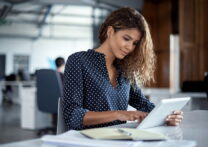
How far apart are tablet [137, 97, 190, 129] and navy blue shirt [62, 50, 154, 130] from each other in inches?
13.4

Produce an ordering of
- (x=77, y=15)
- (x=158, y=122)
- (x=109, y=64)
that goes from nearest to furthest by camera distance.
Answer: (x=158, y=122)
(x=109, y=64)
(x=77, y=15)

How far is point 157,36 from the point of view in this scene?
23.5 feet

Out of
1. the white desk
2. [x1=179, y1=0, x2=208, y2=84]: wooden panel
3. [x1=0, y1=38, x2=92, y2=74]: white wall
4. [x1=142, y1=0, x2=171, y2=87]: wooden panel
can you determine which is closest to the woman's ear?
[x1=179, y1=0, x2=208, y2=84]: wooden panel

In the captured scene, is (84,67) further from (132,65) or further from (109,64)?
(132,65)

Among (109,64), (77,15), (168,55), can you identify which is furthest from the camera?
(77,15)

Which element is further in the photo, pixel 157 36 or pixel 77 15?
pixel 77 15

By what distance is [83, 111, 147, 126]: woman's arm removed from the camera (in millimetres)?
1541

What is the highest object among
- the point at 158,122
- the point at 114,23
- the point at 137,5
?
the point at 137,5

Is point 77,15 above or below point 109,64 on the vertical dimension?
above

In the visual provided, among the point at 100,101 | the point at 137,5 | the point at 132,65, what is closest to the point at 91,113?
the point at 100,101

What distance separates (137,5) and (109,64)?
20.3ft

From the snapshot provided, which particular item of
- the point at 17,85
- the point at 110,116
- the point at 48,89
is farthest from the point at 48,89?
the point at 17,85

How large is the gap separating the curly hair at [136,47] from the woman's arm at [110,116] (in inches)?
16.9

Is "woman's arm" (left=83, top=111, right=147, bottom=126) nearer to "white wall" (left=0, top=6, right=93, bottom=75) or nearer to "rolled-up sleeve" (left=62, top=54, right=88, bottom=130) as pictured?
"rolled-up sleeve" (left=62, top=54, right=88, bottom=130)
